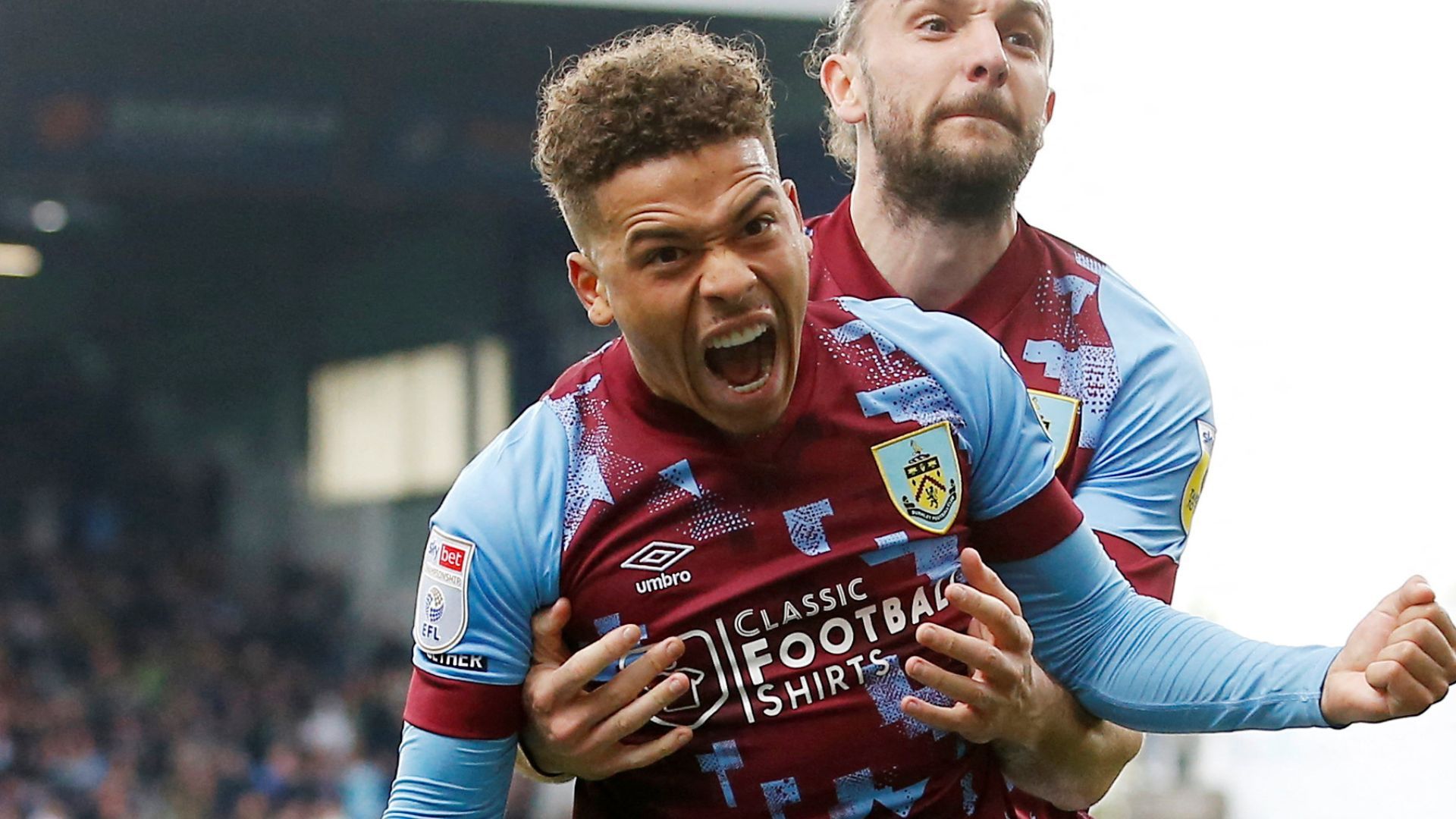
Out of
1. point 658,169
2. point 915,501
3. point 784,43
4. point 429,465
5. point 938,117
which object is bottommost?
point 915,501

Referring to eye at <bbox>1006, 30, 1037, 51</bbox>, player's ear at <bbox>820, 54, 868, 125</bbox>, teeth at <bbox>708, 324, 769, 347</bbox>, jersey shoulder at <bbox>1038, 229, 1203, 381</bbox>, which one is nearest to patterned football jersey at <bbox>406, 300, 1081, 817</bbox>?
teeth at <bbox>708, 324, 769, 347</bbox>

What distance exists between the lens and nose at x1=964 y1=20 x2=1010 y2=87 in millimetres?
2057

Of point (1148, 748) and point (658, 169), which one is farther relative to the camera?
point (1148, 748)

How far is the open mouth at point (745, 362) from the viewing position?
1574 millimetres

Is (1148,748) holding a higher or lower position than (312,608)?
lower

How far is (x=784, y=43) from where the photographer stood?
9.81 meters

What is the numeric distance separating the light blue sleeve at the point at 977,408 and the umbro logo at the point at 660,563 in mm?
225

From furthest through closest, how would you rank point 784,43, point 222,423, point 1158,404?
point 222,423 → point 784,43 → point 1158,404

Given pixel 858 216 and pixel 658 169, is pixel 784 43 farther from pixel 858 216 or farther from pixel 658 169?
pixel 658 169

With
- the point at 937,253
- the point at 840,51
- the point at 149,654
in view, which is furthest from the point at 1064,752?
the point at 149,654

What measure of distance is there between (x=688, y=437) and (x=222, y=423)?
1086 centimetres

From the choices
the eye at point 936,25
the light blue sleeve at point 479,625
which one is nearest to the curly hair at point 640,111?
the light blue sleeve at point 479,625

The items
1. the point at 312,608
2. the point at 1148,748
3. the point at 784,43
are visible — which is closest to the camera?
the point at 1148,748

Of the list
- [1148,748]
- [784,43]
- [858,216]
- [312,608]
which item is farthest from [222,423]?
[858,216]
